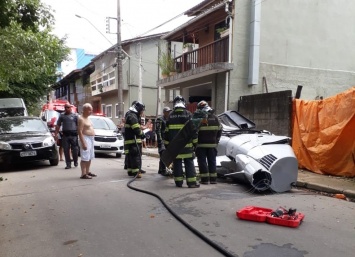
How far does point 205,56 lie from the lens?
16.4 meters

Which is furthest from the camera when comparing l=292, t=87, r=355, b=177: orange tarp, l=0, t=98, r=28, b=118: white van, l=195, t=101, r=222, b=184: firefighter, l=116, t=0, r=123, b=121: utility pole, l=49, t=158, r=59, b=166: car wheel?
l=116, t=0, r=123, b=121: utility pole

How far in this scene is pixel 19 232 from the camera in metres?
4.70

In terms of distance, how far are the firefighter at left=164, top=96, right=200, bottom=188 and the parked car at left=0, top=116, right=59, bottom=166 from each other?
4270 mm

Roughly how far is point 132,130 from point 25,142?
3.34 meters

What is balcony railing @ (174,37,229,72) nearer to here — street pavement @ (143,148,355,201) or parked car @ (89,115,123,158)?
parked car @ (89,115,123,158)

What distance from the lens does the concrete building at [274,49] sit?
1428 centimetres

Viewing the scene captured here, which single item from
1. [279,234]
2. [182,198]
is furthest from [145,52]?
[279,234]

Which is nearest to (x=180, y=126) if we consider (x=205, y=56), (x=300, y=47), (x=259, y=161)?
(x=259, y=161)

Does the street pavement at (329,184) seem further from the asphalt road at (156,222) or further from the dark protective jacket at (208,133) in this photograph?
the dark protective jacket at (208,133)

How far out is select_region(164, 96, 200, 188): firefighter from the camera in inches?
286

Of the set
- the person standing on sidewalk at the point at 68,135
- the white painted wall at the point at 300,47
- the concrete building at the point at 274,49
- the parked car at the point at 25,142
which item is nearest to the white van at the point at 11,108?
the parked car at the point at 25,142

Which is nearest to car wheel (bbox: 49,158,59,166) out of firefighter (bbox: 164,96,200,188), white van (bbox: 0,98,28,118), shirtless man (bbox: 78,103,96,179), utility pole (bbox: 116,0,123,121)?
shirtless man (bbox: 78,103,96,179)

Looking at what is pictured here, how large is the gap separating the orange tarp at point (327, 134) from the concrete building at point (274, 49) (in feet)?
14.7

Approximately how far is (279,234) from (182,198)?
2191 millimetres
